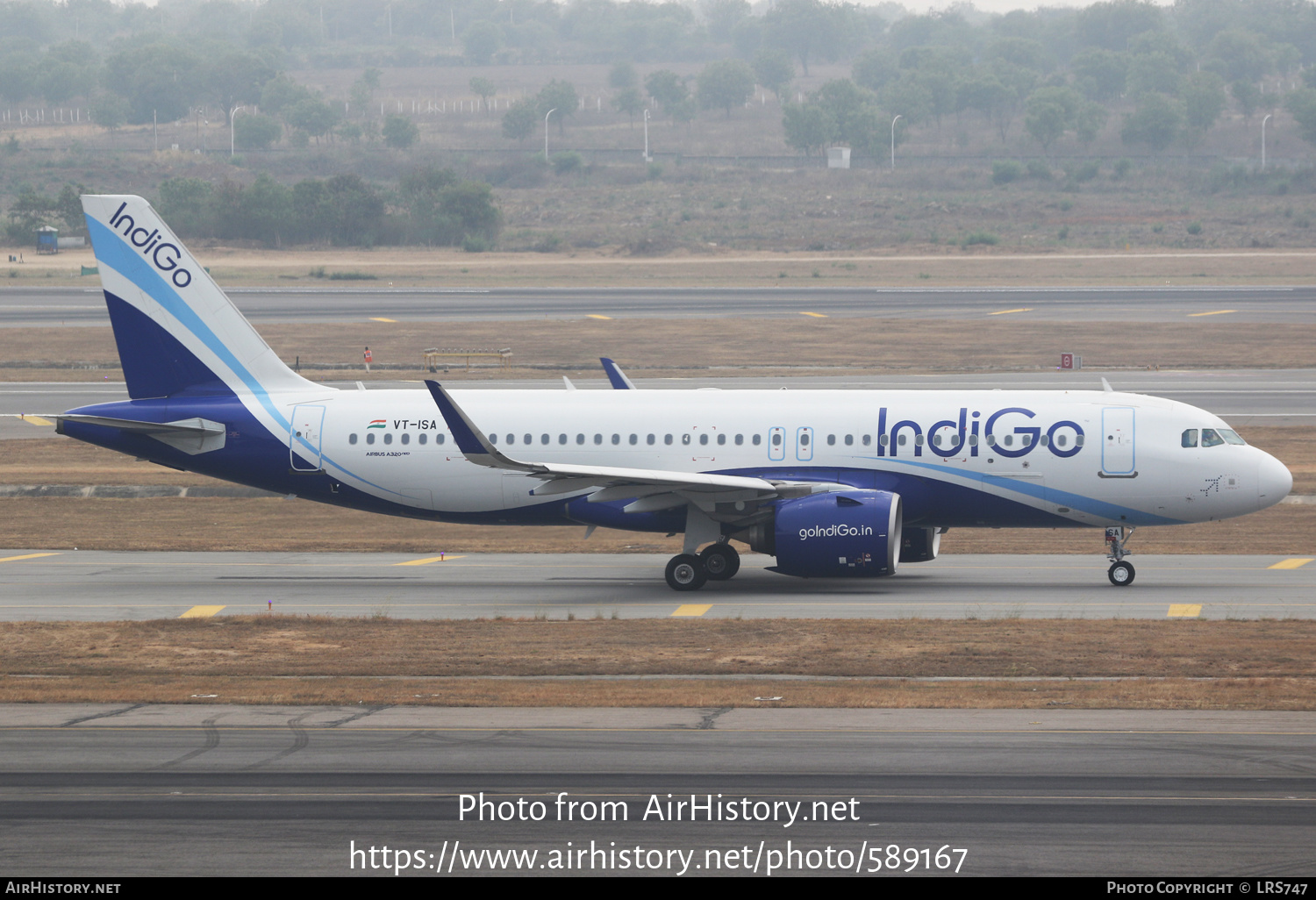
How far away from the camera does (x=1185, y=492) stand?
3052 cm

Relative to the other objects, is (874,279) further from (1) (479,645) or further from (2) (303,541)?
(1) (479,645)

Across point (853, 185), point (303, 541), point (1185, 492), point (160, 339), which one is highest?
point (853, 185)

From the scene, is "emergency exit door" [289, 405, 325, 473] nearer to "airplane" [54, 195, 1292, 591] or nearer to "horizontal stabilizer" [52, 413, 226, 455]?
"airplane" [54, 195, 1292, 591]

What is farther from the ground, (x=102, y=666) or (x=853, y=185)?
(x=853, y=185)

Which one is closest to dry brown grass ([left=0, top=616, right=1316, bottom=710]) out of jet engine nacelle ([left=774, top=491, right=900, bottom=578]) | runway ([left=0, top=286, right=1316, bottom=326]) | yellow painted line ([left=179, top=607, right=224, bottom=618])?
yellow painted line ([left=179, top=607, right=224, bottom=618])

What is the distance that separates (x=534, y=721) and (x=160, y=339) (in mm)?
18186

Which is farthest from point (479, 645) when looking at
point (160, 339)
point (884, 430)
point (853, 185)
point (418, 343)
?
point (853, 185)

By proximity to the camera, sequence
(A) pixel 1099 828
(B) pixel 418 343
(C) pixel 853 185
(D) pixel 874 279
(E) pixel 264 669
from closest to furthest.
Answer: (A) pixel 1099 828
(E) pixel 264 669
(B) pixel 418 343
(D) pixel 874 279
(C) pixel 853 185

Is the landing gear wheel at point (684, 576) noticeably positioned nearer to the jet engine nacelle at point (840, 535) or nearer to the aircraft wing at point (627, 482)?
the aircraft wing at point (627, 482)

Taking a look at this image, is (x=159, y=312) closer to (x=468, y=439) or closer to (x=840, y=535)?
(x=468, y=439)

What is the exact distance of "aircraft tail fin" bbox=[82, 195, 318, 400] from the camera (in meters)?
33.0

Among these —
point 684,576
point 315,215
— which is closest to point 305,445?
point 684,576

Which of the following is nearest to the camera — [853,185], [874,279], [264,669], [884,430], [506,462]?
[264,669]

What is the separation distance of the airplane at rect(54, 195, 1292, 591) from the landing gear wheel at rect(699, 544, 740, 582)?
39 mm
